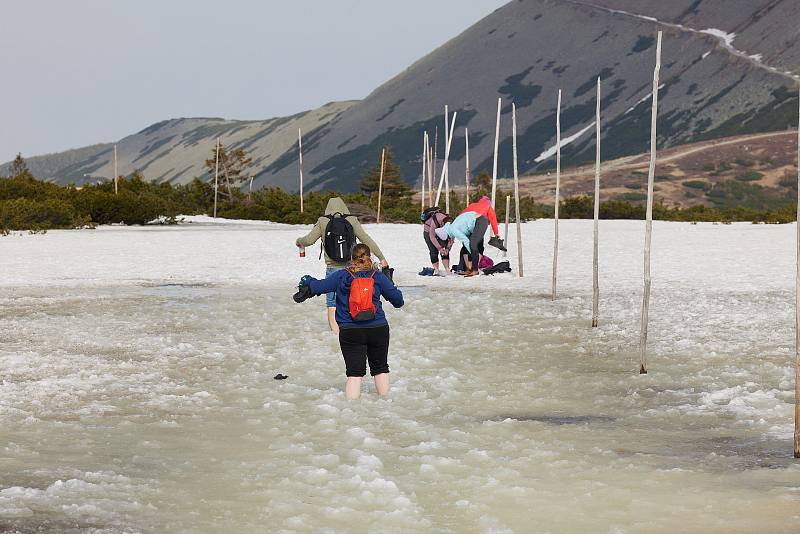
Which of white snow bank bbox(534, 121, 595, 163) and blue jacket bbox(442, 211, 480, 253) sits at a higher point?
white snow bank bbox(534, 121, 595, 163)

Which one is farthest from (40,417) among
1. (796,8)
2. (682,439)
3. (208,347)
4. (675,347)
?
(796,8)

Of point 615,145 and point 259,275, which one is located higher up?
point 615,145

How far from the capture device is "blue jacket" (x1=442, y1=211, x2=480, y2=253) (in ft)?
64.7

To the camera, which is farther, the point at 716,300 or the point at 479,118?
the point at 479,118

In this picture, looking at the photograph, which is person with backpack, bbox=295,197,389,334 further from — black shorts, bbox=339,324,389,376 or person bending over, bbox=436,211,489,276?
person bending over, bbox=436,211,489,276

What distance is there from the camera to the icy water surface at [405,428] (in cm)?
589

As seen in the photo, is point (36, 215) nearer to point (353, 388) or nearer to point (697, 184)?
point (353, 388)

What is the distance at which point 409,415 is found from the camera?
27.7 ft

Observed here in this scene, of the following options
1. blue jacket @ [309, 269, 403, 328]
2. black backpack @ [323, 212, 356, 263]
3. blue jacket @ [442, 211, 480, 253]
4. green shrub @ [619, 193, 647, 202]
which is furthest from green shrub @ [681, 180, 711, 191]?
blue jacket @ [309, 269, 403, 328]

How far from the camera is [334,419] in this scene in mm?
8258

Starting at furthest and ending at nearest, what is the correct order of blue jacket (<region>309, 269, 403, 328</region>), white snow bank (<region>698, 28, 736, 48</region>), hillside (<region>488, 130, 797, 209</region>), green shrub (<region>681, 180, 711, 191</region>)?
white snow bank (<region>698, 28, 736, 48</region>) < green shrub (<region>681, 180, 711, 191</region>) < hillside (<region>488, 130, 797, 209</region>) < blue jacket (<region>309, 269, 403, 328</region>)

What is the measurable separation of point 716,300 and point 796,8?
6929 inches

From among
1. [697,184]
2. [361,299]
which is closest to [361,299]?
[361,299]

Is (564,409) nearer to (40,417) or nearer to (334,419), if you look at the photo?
(334,419)
